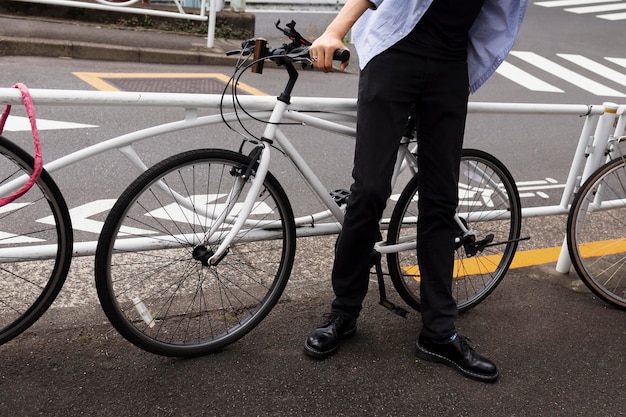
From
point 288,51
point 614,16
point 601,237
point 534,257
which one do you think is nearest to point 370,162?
point 288,51

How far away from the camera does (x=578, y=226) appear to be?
383 centimetres

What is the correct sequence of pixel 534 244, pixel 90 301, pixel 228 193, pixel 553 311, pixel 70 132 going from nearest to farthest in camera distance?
1. pixel 228 193
2. pixel 90 301
3. pixel 553 311
4. pixel 534 244
5. pixel 70 132

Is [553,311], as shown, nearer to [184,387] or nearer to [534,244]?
[534,244]

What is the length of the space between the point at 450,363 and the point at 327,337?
21.2 inches

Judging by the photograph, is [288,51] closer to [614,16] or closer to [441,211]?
[441,211]

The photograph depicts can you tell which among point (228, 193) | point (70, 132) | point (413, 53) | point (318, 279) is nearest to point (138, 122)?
point (70, 132)

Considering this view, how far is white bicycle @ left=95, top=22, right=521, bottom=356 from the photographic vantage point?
2.84m

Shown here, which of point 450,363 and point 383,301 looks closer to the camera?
point 450,363

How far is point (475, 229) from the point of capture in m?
3.62

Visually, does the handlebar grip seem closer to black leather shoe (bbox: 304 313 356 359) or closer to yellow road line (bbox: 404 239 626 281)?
black leather shoe (bbox: 304 313 356 359)

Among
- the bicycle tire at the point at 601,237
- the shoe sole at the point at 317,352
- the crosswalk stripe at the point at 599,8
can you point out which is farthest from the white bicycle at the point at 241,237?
the crosswalk stripe at the point at 599,8

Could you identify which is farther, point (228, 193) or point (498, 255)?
point (498, 255)

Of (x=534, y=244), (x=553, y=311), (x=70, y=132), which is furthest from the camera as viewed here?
(x=70, y=132)

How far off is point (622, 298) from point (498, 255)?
713 millimetres
